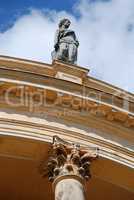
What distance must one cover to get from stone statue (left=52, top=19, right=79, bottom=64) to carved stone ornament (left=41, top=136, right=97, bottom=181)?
5.15 m

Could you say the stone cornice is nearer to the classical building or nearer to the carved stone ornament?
the classical building

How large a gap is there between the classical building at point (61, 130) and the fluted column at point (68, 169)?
0.10ft

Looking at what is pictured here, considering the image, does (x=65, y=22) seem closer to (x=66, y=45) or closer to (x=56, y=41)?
(x=56, y=41)

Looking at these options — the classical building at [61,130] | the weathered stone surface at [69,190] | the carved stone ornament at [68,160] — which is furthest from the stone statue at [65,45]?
the weathered stone surface at [69,190]

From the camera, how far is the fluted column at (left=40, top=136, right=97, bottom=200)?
1688 centimetres

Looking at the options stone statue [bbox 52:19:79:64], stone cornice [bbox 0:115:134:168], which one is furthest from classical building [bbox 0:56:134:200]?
stone statue [bbox 52:19:79:64]

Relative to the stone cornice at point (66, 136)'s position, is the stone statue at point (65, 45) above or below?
above

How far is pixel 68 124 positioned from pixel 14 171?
2572 mm

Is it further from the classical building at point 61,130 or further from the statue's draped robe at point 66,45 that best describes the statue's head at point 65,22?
the classical building at point 61,130

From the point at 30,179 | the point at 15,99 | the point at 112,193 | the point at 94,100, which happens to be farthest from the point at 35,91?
the point at 112,193

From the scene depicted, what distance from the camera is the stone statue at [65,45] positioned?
23142 millimetres

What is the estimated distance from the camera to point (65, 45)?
23.6 m

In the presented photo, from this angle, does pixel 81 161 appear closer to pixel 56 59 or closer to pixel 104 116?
pixel 104 116

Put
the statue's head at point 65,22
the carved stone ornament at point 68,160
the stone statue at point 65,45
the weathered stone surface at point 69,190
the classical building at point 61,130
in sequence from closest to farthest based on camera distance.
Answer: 1. the weathered stone surface at point 69,190
2. the carved stone ornament at point 68,160
3. the classical building at point 61,130
4. the stone statue at point 65,45
5. the statue's head at point 65,22
